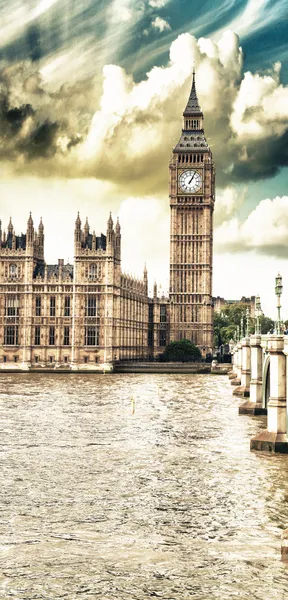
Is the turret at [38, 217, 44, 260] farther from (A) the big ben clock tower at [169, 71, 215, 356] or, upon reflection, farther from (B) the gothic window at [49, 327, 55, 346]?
(A) the big ben clock tower at [169, 71, 215, 356]

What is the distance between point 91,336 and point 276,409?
75.3m

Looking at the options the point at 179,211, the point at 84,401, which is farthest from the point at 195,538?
the point at 179,211

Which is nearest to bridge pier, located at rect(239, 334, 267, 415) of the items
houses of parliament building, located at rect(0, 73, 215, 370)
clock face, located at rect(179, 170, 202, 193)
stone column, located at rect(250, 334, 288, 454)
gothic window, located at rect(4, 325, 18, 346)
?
stone column, located at rect(250, 334, 288, 454)

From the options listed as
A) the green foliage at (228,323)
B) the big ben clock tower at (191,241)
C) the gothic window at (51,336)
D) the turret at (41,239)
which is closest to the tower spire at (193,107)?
the big ben clock tower at (191,241)

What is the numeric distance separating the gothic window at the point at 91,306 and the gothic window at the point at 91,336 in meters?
1.64

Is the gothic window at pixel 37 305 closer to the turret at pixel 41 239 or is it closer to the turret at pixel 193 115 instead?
the turret at pixel 41 239

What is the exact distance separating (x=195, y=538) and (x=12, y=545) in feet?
13.2

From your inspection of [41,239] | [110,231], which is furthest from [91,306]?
[41,239]

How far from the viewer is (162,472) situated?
26531mm

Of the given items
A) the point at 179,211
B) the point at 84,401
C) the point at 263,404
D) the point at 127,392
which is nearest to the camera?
the point at 263,404

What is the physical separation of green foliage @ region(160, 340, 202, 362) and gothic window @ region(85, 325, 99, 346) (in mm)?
16455

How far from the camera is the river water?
1575 cm

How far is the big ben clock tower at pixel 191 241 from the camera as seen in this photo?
12888cm

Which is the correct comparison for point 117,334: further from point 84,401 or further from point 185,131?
point 84,401
